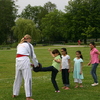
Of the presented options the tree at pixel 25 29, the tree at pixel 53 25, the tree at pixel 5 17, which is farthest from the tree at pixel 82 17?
the tree at pixel 5 17

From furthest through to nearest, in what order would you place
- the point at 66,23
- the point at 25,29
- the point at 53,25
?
the point at 53,25 < the point at 66,23 < the point at 25,29

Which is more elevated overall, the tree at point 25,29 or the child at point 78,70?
the tree at point 25,29

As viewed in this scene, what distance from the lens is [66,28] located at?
74.5 metres

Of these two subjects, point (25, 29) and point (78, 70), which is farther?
point (25, 29)

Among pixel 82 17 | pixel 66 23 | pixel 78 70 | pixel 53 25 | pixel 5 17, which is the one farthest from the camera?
pixel 53 25

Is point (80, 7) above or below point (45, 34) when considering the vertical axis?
above

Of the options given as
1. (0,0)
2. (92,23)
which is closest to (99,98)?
(92,23)

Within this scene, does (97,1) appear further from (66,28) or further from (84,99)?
(84,99)

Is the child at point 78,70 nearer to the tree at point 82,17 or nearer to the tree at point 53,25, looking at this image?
the tree at point 82,17

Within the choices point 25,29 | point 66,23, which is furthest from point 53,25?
point 25,29

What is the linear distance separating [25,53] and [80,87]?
3343 mm

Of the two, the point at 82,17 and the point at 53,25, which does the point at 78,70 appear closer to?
the point at 82,17

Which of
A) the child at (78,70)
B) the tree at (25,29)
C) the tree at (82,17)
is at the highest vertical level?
the tree at (82,17)

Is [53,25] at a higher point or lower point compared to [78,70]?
higher
